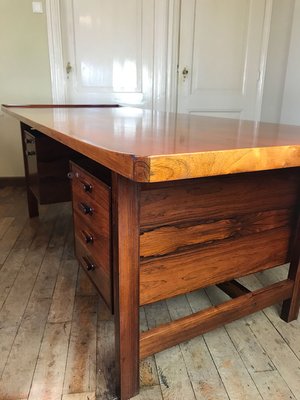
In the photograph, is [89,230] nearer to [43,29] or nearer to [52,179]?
[52,179]

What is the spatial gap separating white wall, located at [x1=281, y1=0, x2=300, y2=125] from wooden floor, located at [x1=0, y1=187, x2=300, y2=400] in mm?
1923

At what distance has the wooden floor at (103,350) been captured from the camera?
0.96 metres

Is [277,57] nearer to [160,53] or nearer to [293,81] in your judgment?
[293,81]

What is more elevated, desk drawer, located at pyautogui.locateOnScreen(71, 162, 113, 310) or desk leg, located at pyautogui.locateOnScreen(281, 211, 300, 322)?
desk drawer, located at pyautogui.locateOnScreen(71, 162, 113, 310)

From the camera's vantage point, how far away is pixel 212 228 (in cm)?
95

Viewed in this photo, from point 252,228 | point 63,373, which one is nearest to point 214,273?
point 252,228

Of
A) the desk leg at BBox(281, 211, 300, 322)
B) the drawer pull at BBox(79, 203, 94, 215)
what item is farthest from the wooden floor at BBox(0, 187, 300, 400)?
the drawer pull at BBox(79, 203, 94, 215)

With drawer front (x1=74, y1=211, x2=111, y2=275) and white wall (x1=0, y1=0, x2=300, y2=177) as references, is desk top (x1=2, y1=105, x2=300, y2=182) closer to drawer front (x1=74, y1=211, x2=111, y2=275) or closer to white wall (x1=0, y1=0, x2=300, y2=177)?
drawer front (x1=74, y1=211, x2=111, y2=275)

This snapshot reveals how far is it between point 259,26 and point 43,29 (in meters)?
A: 2.05

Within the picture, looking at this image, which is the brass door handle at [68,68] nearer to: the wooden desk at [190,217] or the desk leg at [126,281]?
the wooden desk at [190,217]

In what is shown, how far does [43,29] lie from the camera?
9.03 ft

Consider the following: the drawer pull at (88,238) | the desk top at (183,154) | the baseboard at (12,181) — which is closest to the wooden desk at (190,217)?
the desk top at (183,154)

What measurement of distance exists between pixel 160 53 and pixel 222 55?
632mm

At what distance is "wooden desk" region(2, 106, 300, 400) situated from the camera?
634 mm
